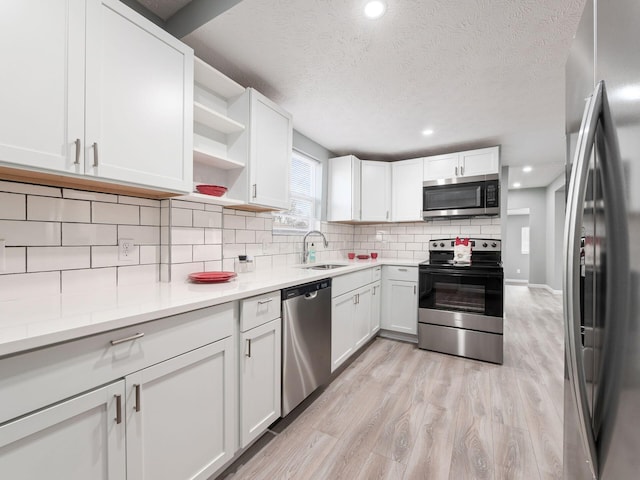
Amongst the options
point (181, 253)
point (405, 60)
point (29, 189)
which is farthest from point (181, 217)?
point (405, 60)

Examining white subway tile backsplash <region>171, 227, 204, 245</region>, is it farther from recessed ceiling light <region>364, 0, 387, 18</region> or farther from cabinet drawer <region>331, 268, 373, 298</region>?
recessed ceiling light <region>364, 0, 387, 18</region>

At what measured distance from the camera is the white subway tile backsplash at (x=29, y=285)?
1.17 meters

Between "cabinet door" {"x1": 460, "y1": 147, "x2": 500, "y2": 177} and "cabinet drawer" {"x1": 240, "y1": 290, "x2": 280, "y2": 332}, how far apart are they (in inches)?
111

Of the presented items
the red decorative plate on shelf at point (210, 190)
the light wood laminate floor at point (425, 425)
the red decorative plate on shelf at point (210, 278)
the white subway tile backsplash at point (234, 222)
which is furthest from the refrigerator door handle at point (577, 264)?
the white subway tile backsplash at point (234, 222)

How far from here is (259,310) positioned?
60.7 inches

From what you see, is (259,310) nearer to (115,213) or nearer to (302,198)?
(115,213)

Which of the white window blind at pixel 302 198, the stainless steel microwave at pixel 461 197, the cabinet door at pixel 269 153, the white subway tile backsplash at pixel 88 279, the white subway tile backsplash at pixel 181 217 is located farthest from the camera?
the stainless steel microwave at pixel 461 197

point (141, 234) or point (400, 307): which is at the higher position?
point (141, 234)

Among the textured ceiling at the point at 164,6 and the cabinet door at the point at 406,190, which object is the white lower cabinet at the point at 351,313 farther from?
the textured ceiling at the point at 164,6

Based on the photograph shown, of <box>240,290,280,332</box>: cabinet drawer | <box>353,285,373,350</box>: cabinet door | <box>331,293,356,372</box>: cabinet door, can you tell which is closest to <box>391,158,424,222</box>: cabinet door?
<box>353,285,373,350</box>: cabinet door

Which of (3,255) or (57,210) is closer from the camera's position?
(3,255)

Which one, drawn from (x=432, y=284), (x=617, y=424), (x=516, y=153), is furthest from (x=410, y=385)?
(x=516, y=153)

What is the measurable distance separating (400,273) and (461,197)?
1.12m

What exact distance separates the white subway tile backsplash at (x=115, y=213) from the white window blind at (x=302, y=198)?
132cm
